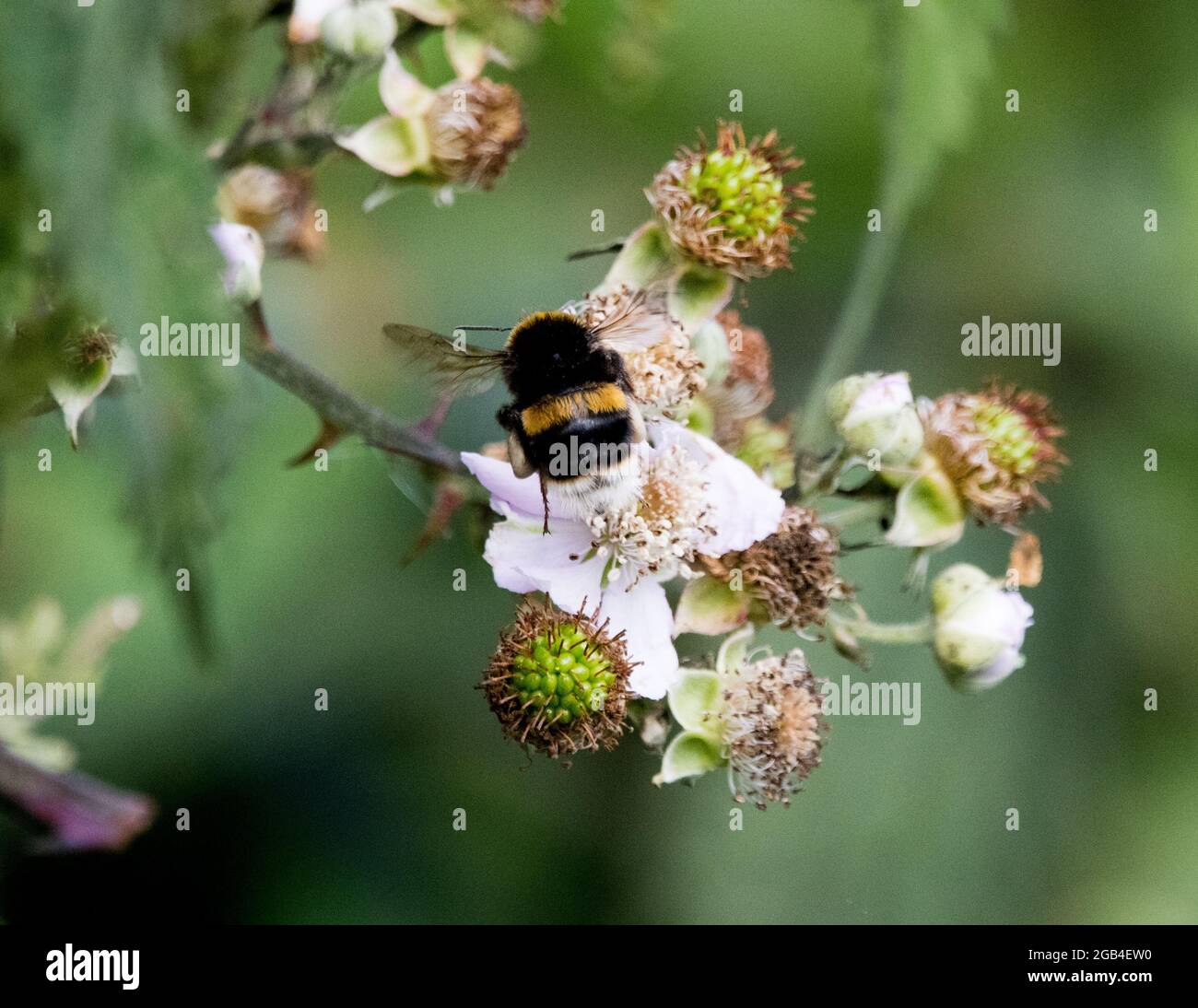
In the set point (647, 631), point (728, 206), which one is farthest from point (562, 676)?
point (728, 206)

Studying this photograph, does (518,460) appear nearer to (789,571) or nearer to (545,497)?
(545,497)

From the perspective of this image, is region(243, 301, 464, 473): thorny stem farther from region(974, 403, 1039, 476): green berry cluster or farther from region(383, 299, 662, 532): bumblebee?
region(974, 403, 1039, 476): green berry cluster

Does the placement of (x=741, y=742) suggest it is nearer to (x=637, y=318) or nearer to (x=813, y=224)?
(x=637, y=318)

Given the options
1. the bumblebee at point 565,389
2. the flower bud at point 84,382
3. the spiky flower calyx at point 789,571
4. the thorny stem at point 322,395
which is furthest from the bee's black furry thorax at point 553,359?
the flower bud at point 84,382

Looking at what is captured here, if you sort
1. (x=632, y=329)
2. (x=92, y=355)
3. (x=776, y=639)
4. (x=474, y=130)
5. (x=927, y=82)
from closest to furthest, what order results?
(x=92, y=355), (x=927, y=82), (x=632, y=329), (x=474, y=130), (x=776, y=639)

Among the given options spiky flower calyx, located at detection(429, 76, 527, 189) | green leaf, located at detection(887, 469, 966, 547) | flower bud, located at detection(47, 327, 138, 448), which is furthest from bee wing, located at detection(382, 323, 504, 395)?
green leaf, located at detection(887, 469, 966, 547)

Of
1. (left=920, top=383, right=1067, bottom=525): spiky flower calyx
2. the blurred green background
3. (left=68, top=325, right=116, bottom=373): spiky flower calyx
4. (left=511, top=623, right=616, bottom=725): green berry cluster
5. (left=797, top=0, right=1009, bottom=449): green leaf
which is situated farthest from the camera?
the blurred green background
